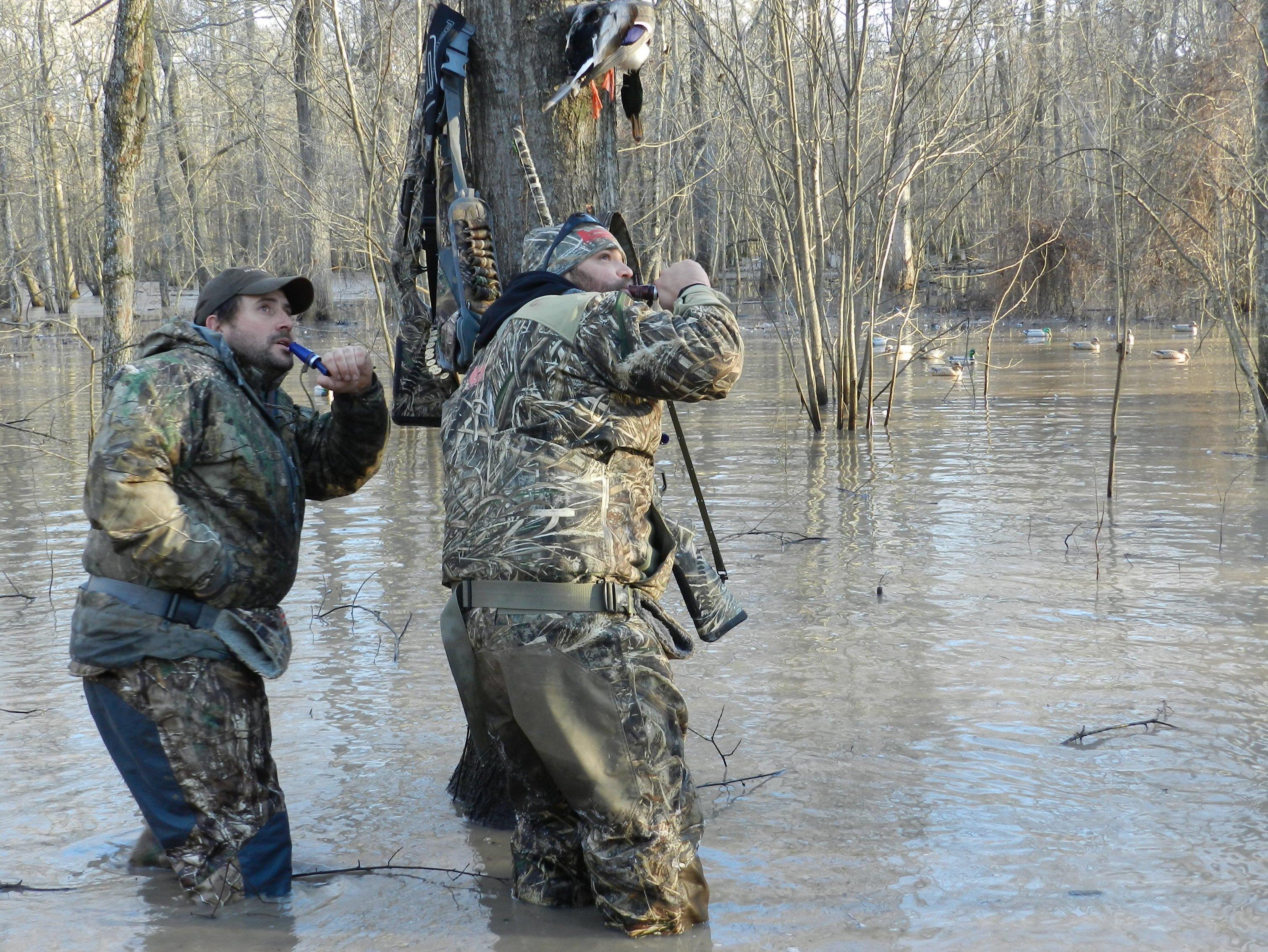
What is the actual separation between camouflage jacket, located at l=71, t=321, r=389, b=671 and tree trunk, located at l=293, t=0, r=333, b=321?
405mm

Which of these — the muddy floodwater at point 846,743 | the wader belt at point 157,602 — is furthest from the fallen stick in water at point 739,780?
the wader belt at point 157,602

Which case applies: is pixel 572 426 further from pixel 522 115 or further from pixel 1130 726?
pixel 1130 726

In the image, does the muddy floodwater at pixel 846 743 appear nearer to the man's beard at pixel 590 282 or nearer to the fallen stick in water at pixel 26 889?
the fallen stick in water at pixel 26 889

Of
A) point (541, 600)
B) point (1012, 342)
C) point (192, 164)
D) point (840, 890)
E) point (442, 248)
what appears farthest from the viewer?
point (192, 164)

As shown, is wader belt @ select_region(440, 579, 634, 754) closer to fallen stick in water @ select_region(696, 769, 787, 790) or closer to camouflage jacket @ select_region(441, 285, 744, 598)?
camouflage jacket @ select_region(441, 285, 744, 598)

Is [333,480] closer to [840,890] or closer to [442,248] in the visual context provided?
[442,248]

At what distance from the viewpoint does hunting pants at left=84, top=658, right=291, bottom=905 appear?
3.33 metres

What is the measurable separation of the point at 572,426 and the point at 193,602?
43.2 inches

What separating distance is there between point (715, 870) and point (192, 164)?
34.6 m

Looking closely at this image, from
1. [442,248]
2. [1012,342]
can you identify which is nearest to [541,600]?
[442,248]

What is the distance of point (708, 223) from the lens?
41500 mm

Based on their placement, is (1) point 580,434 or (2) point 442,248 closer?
(1) point 580,434

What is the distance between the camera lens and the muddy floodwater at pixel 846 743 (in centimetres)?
330

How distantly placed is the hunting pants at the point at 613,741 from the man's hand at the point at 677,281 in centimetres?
78
